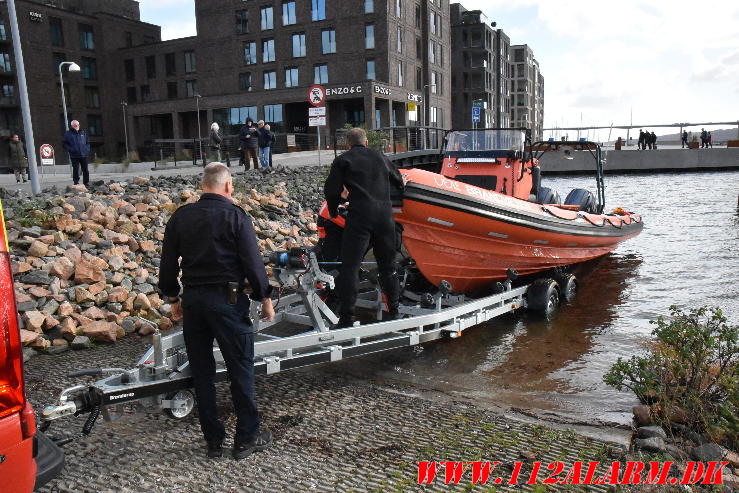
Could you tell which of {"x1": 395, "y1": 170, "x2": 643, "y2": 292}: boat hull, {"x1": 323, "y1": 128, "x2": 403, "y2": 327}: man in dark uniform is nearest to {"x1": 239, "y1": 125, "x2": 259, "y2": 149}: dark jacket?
{"x1": 395, "y1": 170, "x2": 643, "y2": 292}: boat hull

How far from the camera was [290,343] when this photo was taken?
176 inches

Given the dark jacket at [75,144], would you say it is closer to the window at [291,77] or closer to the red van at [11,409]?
the red van at [11,409]

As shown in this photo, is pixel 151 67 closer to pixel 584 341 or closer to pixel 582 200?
pixel 582 200

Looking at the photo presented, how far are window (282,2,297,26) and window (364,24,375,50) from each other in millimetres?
5745

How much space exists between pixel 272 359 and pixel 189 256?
46.1 inches

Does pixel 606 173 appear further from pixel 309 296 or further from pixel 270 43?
pixel 309 296

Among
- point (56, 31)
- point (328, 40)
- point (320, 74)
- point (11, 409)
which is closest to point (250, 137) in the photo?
point (11, 409)

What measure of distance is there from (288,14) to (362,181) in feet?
137

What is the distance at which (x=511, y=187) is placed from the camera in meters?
8.11

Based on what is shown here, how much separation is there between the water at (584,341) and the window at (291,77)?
112ft

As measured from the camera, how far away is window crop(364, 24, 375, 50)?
40.9 m

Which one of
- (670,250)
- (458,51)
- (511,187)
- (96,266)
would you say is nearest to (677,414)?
(511,187)

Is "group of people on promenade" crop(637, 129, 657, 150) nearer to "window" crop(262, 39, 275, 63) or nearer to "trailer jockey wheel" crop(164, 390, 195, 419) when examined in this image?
"window" crop(262, 39, 275, 63)

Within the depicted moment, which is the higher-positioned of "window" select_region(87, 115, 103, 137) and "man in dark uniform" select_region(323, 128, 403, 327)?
"window" select_region(87, 115, 103, 137)
